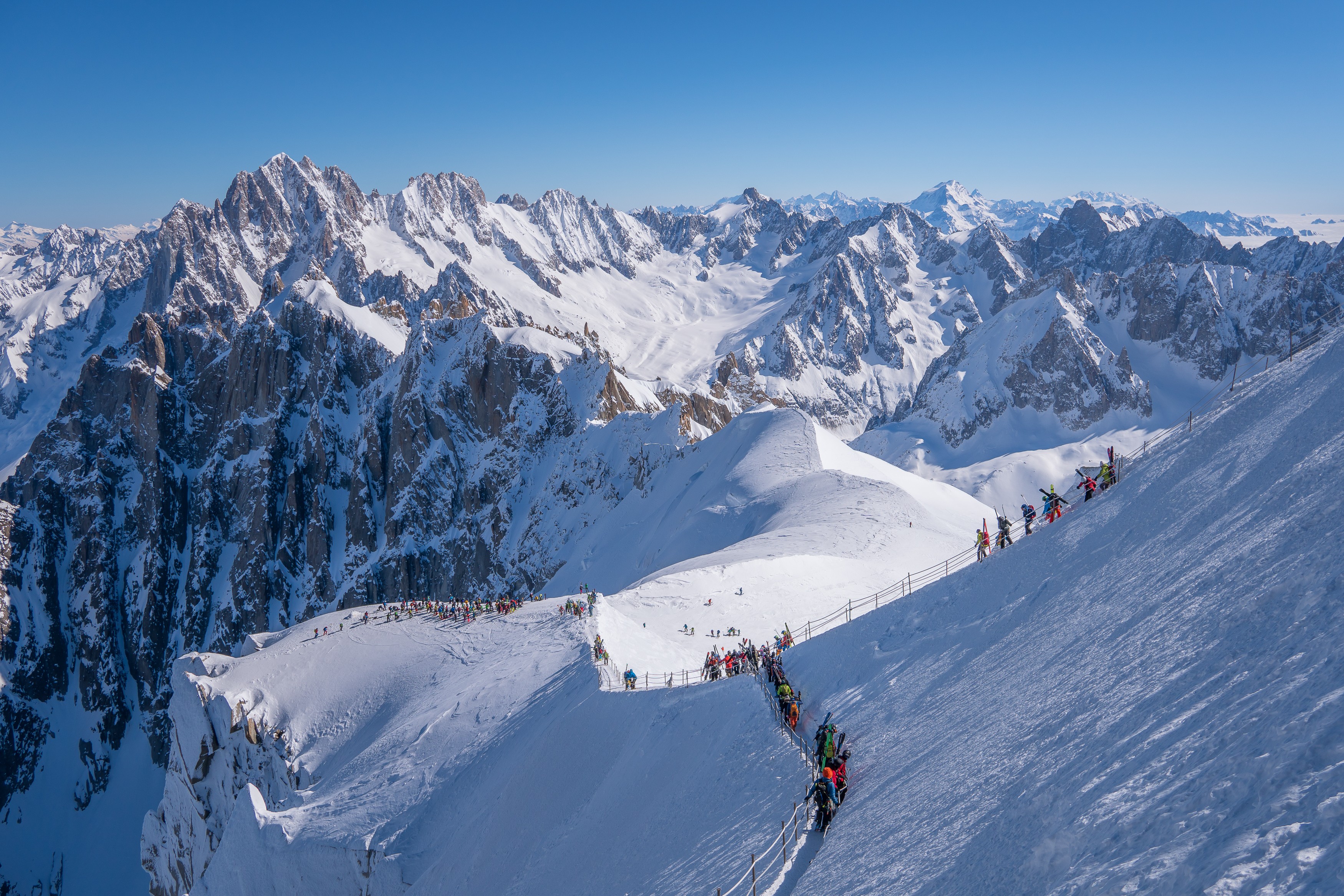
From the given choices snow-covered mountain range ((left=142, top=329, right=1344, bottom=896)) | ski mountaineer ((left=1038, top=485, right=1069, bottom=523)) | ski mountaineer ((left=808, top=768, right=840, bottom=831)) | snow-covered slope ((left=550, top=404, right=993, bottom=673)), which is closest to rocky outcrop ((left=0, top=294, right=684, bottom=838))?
snow-covered slope ((left=550, top=404, right=993, bottom=673))

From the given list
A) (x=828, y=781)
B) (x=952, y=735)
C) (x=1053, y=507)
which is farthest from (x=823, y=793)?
(x=1053, y=507)

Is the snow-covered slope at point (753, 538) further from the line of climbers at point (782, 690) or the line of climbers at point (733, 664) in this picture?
the line of climbers at point (782, 690)

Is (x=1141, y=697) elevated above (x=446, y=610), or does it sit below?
below

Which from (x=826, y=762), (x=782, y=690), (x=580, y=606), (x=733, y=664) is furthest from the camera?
(x=580, y=606)

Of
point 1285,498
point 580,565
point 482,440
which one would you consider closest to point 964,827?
point 1285,498

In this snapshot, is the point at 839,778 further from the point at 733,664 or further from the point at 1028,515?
the point at 1028,515
